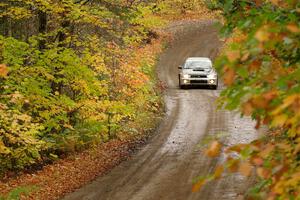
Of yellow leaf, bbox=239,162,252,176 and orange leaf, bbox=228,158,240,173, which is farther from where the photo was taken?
orange leaf, bbox=228,158,240,173

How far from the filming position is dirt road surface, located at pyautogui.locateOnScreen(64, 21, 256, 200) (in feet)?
39.8

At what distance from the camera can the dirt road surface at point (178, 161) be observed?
1212 centimetres

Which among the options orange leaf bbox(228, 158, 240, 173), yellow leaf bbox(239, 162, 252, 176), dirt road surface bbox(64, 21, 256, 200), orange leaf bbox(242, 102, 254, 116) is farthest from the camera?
dirt road surface bbox(64, 21, 256, 200)

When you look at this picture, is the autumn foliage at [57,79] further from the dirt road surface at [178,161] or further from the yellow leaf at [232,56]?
the yellow leaf at [232,56]

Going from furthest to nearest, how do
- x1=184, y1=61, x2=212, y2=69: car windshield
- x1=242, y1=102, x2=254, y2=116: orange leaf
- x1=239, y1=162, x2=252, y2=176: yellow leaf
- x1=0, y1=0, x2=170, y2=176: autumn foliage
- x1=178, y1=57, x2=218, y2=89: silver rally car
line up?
x1=184, y1=61, x2=212, y2=69: car windshield, x1=178, y1=57, x2=218, y2=89: silver rally car, x1=0, y1=0, x2=170, y2=176: autumn foliage, x1=242, y1=102, x2=254, y2=116: orange leaf, x1=239, y1=162, x2=252, y2=176: yellow leaf

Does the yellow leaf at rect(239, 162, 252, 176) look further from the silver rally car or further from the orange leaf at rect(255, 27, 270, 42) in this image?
the silver rally car

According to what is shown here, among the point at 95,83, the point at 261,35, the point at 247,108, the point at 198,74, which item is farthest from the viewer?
the point at 198,74

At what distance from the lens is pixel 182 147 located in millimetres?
16906

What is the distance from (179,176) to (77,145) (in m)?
4.89

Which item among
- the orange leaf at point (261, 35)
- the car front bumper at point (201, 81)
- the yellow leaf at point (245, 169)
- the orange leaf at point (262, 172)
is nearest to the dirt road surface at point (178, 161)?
the car front bumper at point (201, 81)

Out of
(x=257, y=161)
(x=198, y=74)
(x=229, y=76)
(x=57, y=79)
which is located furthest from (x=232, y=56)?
(x=198, y=74)

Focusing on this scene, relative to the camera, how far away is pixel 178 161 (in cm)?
1509

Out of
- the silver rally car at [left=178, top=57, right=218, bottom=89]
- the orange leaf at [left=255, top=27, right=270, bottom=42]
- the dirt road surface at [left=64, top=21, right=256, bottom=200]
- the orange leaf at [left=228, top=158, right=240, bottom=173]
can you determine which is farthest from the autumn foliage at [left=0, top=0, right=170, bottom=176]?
the silver rally car at [left=178, top=57, right=218, bottom=89]

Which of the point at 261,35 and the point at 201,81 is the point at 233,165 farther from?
the point at 201,81
